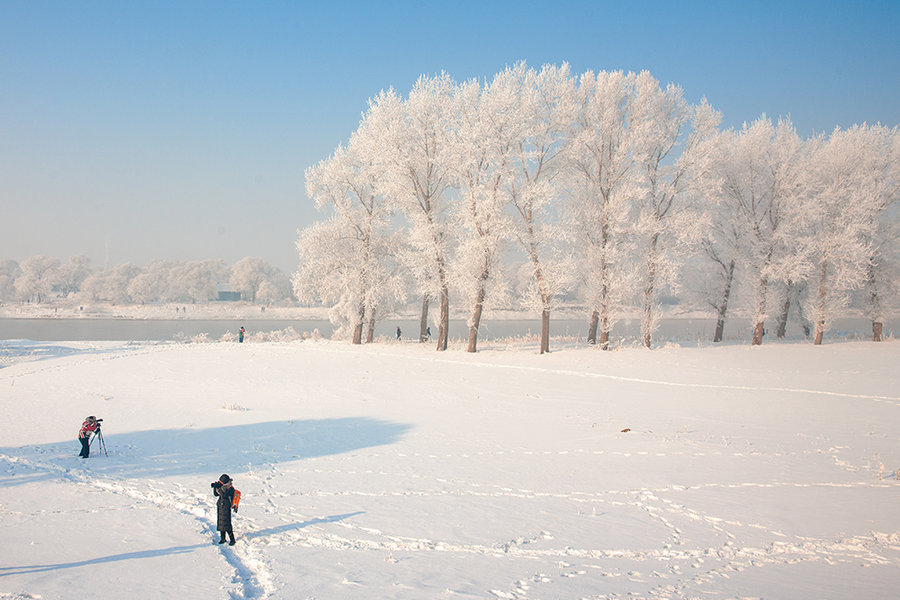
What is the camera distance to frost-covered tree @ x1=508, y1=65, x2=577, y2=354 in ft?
93.0

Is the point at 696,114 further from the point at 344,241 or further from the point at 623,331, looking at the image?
the point at 623,331

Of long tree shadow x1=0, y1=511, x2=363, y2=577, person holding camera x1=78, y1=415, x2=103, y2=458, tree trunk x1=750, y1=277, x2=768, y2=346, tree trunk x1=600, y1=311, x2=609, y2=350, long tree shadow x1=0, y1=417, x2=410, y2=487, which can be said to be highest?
tree trunk x1=750, y1=277, x2=768, y2=346

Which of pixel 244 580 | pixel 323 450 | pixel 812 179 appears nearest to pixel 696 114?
pixel 812 179

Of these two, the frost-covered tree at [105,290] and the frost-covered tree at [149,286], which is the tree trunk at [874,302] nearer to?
the frost-covered tree at [149,286]

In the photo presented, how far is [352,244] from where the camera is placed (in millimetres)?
35281

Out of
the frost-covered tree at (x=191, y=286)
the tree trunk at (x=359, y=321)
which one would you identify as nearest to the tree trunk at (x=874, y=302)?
the tree trunk at (x=359, y=321)

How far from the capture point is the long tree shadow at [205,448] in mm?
10945

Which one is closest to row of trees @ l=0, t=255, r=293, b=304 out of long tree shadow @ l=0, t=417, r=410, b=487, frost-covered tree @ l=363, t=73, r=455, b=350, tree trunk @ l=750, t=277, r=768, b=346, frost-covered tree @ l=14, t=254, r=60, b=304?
frost-covered tree @ l=14, t=254, r=60, b=304

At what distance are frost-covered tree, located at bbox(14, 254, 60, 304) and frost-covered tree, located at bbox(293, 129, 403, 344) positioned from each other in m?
97.4

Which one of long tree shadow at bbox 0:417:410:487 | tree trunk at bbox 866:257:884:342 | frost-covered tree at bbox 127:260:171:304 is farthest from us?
frost-covered tree at bbox 127:260:171:304

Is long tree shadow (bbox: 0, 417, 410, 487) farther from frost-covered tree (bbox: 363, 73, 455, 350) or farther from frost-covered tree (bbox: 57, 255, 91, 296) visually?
frost-covered tree (bbox: 57, 255, 91, 296)

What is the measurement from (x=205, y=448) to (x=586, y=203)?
23692 millimetres

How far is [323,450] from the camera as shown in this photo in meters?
12.6

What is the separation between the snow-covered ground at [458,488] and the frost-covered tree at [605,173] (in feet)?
28.5
